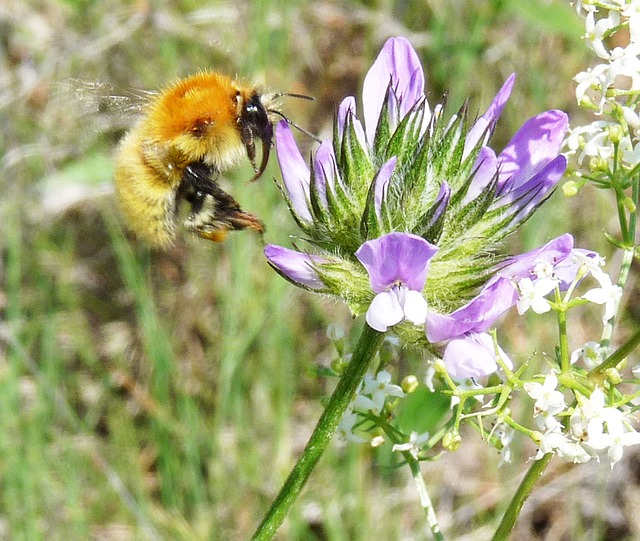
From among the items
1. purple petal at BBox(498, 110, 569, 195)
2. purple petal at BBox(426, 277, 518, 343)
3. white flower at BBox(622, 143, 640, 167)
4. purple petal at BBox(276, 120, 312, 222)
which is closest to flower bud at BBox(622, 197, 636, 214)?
white flower at BBox(622, 143, 640, 167)

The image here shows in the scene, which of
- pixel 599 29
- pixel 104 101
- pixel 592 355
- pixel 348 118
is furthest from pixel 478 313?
pixel 104 101

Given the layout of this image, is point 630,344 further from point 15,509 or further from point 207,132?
point 15,509

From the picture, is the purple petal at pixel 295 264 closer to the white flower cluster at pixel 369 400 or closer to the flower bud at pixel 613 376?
the white flower cluster at pixel 369 400

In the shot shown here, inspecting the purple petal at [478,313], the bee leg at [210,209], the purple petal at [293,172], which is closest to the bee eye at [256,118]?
the bee leg at [210,209]

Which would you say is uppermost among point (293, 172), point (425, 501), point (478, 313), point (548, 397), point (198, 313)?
point (293, 172)

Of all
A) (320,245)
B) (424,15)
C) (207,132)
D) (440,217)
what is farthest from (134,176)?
(424,15)

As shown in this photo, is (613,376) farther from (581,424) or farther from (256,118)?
(256,118)

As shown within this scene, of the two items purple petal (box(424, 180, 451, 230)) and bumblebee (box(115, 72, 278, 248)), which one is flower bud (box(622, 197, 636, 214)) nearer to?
purple petal (box(424, 180, 451, 230))
